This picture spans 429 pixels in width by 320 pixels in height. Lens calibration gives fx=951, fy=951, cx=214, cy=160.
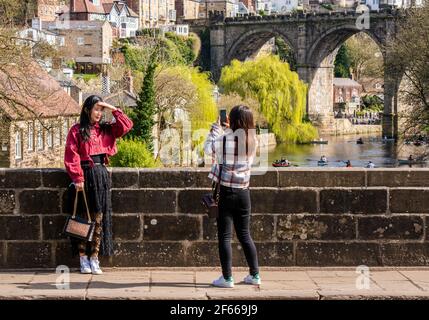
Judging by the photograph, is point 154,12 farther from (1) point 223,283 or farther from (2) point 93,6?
(1) point 223,283

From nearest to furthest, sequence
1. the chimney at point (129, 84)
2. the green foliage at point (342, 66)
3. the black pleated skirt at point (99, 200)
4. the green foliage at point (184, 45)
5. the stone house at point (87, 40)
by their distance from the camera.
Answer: the black pleated skirt at point (99, 200)
the chimney at point (129, 84)
the stone house at point (87, 40)
the green foliage at point (184, 45)
the green foliage at point (342, 66)

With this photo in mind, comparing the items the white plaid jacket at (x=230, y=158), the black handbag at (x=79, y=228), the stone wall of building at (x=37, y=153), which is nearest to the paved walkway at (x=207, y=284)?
the black handbag at (x=79, y=228)

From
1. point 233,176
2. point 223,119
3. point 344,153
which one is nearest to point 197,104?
point 344,153

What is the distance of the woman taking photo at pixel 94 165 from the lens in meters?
8.70

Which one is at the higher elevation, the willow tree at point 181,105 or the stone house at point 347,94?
the stone house at point 347,94

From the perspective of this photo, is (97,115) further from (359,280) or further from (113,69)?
(113,69)

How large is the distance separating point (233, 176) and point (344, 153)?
2610 inches

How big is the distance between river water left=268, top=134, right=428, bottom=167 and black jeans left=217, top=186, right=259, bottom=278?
48321 mm

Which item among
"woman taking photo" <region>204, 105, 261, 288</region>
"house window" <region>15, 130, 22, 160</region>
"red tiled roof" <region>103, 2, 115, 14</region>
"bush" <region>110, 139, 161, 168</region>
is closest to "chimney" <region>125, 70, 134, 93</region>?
"bush" <region>110, 139, 161, 168</region>

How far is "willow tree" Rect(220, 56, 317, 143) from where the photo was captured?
68.1m

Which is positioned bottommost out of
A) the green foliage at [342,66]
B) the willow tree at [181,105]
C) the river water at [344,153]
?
the river water at [344,153]

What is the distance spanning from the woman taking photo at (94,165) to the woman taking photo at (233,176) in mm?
1068

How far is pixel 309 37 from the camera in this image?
108 m

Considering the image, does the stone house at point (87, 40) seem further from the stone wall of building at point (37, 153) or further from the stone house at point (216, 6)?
the stone wall of building at point (37, 153)
